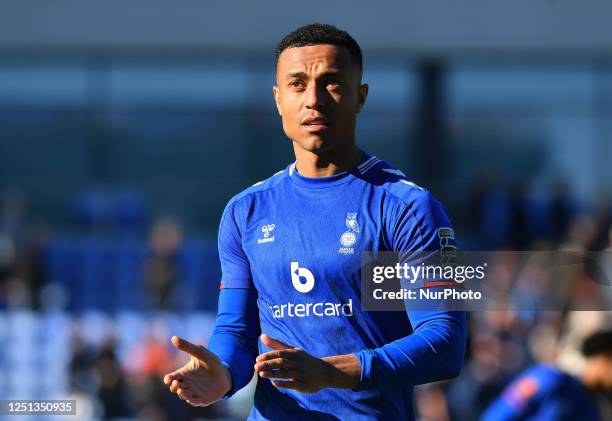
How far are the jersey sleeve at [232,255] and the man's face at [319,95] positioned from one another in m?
0.37

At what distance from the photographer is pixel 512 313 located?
11039 millimetres

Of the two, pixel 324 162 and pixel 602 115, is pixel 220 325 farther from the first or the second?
pixel 602 115

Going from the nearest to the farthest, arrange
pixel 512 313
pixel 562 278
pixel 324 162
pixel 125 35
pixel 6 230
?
pixel 324 162
pixel 562 278
pixel 512 313
pixel 6 230
pixel 125 35

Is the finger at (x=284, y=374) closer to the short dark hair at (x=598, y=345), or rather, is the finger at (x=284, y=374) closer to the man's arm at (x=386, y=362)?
the man's arm at (x=386, y=362)

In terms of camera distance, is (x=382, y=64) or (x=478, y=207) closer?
(x=478, y=207)

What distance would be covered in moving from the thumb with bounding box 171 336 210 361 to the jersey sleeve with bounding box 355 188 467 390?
0.47 meters

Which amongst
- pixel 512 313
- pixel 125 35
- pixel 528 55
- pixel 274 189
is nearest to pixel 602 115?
pixel 528 55

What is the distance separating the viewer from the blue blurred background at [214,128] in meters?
13.1

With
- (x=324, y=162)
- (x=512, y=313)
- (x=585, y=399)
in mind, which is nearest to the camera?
(x=324, y=162)

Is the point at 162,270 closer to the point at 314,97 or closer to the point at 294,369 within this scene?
the point at 314,97

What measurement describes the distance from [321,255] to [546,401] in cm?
269

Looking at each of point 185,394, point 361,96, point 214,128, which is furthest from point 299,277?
point 214,128

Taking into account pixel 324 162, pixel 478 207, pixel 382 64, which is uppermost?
pixel 382 64

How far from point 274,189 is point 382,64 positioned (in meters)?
11.7
